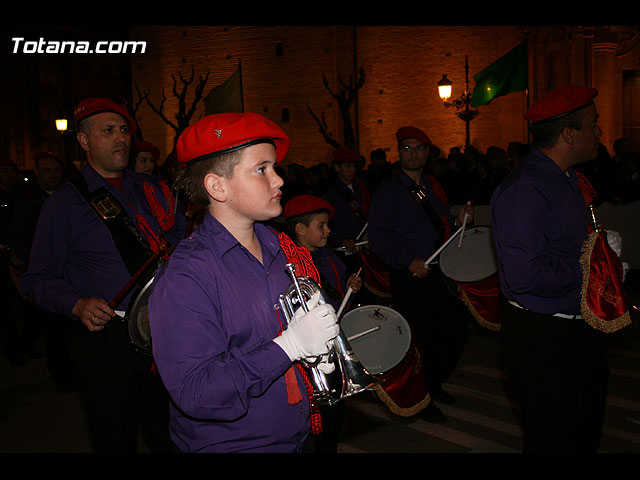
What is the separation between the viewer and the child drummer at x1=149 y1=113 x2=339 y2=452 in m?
1.87

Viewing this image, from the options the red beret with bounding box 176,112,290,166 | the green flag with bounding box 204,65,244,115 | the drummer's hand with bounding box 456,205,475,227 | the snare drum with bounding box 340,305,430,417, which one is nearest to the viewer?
the red beret with bounding box 176,112,290,166

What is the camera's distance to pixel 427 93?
29641mm

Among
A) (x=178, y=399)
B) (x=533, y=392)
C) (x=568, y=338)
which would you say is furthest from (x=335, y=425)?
(x=178, y=399)

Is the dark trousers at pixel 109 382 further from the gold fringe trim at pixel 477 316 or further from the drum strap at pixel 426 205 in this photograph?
the drum strap at pixel 426 205

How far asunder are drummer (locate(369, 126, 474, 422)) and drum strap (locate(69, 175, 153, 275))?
8.16 ft

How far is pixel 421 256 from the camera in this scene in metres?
5.30

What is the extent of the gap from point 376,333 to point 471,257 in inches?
53.5

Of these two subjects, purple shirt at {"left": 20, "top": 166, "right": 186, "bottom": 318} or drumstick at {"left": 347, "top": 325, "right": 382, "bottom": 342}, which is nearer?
purple shirt at {"left": 20, "top": 166, "right": 186, "bottom": 318}

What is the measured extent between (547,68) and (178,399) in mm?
22050

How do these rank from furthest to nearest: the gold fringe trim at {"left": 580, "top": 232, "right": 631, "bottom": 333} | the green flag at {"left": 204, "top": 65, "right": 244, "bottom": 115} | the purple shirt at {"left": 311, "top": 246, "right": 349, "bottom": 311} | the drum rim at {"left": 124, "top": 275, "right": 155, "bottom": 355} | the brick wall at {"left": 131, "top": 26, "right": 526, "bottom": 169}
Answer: the brick wall at {"left": 131, "top": 26, "right": 526, "bottom": 169}, the green flag at {"left": 204, "top": 65, "right": 244, "bottom": 115}, the purple shirt at {"left": 311, "top": 246, "right": 349, "bottom": 311}, the gold fringe trim at {"left": 580, "top": 232, "right": 631, "bottom": 333}, the drum rim at {"left": 124, "top": 275, "right": 155, "bottom": 355}

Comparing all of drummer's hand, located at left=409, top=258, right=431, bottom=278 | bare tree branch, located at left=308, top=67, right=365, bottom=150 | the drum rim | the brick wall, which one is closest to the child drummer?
the drum rim

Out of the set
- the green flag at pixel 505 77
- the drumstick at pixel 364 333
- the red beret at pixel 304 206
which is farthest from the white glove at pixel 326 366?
the green flag at pixel 505 77

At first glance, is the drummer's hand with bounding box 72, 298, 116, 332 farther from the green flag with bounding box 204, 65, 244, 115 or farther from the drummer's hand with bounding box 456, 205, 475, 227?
the green flag with bounding box 204, 65, 244, 115

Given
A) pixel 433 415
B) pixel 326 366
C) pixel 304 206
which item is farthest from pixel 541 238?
pixel 433 415
